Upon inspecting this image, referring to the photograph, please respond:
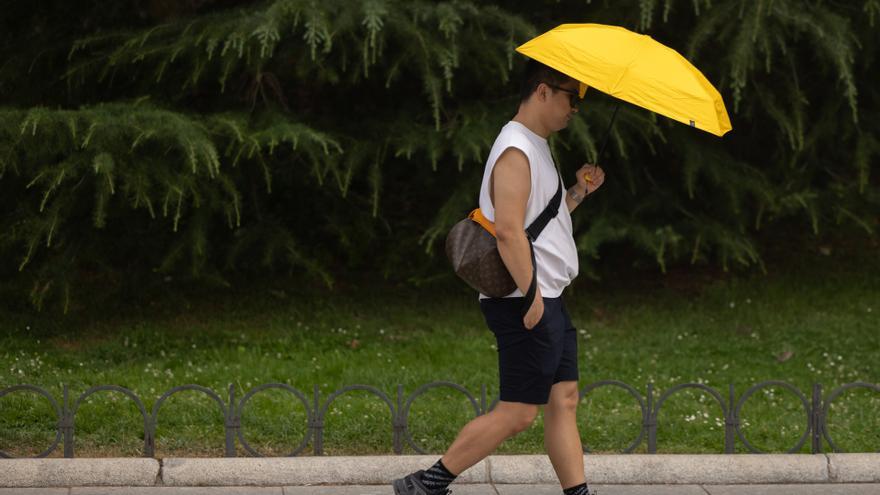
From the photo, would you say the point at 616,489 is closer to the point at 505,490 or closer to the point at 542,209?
the point at 505,490

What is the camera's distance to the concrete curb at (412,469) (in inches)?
207

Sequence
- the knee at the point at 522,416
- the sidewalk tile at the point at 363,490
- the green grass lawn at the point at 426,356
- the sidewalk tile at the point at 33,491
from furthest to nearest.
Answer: the green grass lawn at the point at 426,356
the sidewalk tile at the point at 363,490
the sidewalk tile at the point at 33,491
the knee at the point at 522,416

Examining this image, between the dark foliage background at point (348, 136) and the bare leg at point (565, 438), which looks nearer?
the bare leg at point (565, 438)

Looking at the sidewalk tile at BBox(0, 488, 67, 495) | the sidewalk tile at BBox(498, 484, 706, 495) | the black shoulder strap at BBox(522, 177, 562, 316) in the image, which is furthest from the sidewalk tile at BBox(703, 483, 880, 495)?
the sidewalk tile at BBox(0, 488, 67, 495)

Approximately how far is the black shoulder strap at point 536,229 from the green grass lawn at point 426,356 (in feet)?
5.03

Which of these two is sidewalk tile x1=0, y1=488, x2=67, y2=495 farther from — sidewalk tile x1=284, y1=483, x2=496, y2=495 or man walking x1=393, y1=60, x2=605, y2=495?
man walking x1=393, y1=60, x2=605, y2=495

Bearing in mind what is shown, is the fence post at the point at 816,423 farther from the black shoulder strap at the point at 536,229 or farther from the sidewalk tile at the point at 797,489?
the black shoulder strap at the point at 536,229

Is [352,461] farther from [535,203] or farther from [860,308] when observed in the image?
[860,308]

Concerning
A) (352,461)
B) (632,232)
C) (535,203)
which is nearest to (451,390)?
(352,461)

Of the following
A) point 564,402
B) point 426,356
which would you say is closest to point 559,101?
point 564,402

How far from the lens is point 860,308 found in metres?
8.42

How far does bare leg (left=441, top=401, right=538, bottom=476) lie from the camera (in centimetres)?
452

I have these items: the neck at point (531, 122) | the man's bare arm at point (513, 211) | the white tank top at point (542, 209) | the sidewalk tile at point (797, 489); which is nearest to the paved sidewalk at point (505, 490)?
the sidewalk tile at point (797, 489)

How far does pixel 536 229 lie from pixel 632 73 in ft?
2.16
